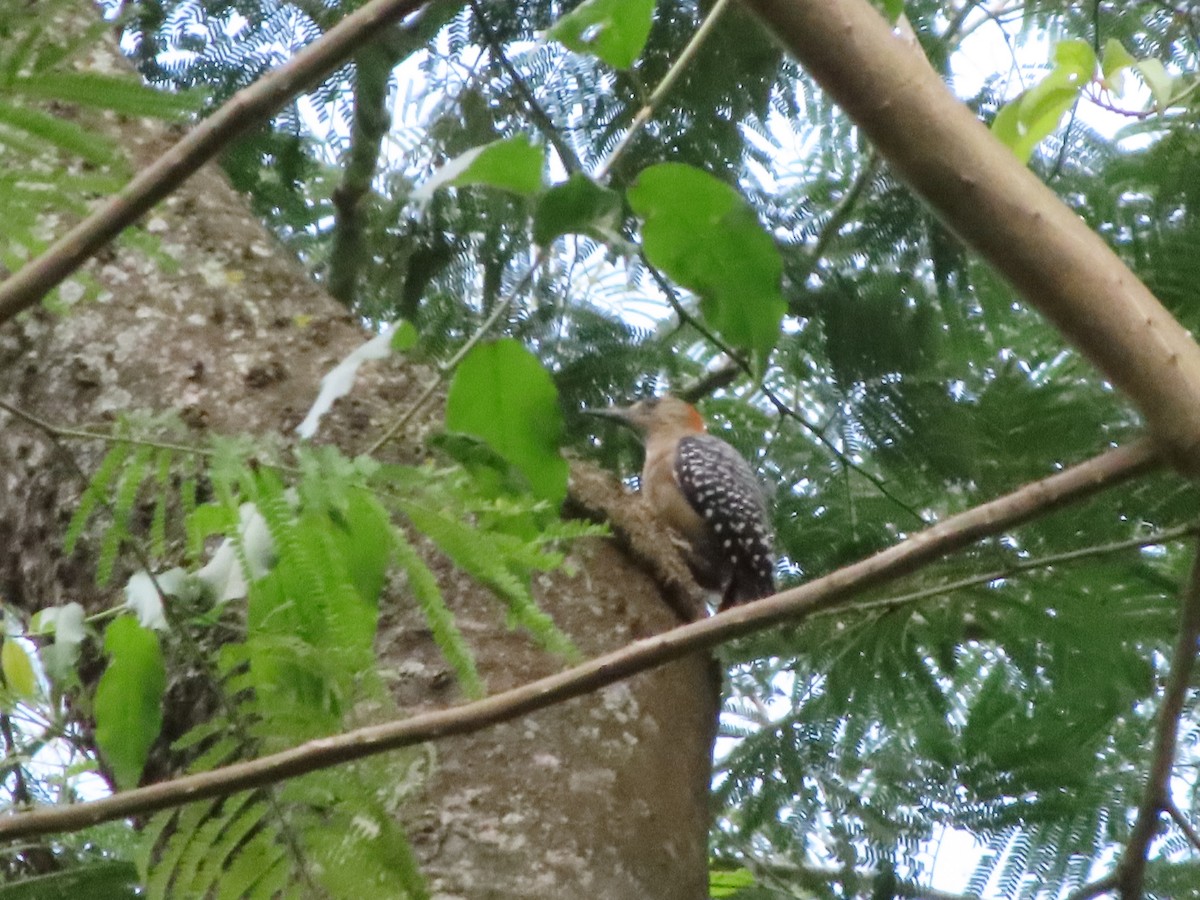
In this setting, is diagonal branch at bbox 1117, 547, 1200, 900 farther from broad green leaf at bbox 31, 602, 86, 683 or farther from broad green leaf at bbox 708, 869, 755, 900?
broad green leaf at bbox 31, 602, 86, 683

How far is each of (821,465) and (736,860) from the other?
1197mm

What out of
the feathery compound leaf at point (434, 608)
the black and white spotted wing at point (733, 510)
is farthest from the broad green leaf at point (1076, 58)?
the black and white spotted wing at point (733, 510)

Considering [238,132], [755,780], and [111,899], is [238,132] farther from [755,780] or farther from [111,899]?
[755,780]

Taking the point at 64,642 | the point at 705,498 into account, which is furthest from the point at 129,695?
the point at 705,498

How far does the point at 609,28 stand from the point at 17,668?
1336 millimetres

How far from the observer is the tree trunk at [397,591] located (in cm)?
225

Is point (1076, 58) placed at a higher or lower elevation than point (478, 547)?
higher

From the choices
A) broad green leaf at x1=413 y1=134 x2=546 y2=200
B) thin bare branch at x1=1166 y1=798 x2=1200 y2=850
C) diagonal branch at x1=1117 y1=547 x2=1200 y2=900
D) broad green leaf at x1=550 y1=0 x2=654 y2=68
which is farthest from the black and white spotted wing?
broad green leaf at x1=413 y1=134 x2=546 y2=200

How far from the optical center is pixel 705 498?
14.8 feet

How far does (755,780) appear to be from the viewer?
3.71 m

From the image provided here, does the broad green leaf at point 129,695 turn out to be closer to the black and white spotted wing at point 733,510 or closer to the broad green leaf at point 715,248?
the broad green leaf at point 715,248

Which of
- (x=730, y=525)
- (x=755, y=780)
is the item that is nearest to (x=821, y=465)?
(x=730, y=525)

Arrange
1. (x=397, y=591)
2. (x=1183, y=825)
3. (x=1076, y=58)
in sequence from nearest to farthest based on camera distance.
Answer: (x=1076, y=58) → (x=1183, y=825) → (x=397, y=591)

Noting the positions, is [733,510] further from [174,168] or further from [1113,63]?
[174,168]
